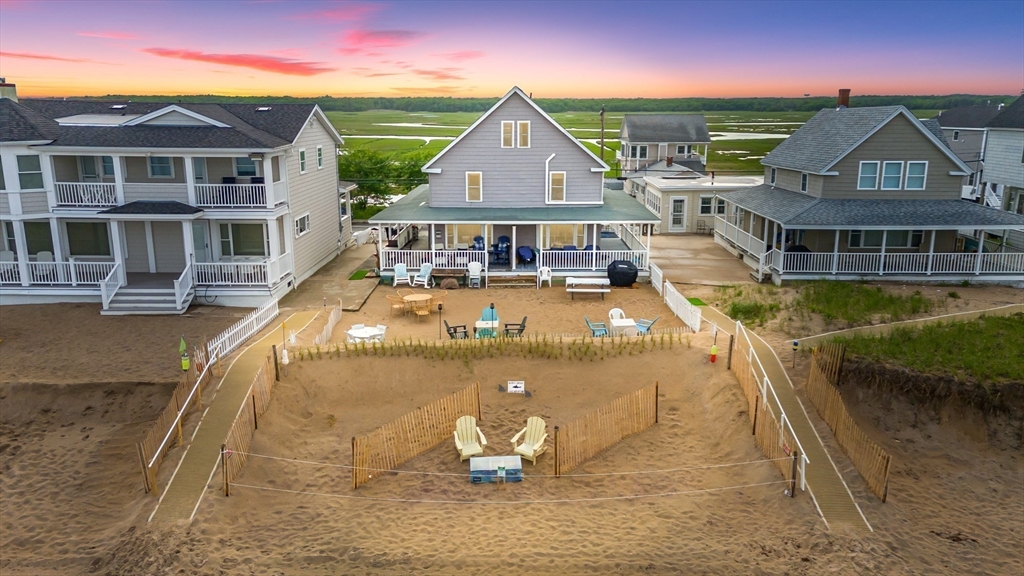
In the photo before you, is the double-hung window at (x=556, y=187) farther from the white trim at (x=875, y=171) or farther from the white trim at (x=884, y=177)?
the white trim at (x=884, y=177)

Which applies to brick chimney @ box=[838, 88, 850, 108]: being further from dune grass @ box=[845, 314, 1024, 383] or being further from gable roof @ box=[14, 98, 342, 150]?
gable roof @ box=[14, 98, 342, 150]

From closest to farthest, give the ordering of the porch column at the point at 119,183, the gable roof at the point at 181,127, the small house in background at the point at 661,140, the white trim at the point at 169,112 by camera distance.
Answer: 1. the gable roof at the point at 181,127
2. the porch column at the point at 119,183
3. the white trim at the point at 169,112
4. the small house in background at the point at 661,140

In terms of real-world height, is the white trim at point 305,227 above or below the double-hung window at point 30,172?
below

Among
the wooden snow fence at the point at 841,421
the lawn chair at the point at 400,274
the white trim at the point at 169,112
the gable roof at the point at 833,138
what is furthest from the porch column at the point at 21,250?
the gable roof at the point at 833,138

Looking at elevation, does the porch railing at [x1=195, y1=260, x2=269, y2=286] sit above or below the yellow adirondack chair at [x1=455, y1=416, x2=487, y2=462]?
above

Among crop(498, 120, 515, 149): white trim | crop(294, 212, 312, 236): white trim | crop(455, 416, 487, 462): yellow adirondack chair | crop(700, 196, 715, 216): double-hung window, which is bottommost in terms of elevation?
crop(455, 416, 487, 462): yellow adirondack chair

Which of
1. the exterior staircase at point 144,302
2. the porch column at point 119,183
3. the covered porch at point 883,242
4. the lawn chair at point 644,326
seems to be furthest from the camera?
the covered porch at point 883,242

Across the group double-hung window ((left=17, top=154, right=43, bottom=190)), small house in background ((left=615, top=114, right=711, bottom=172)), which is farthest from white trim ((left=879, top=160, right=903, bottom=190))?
double-hung window ((left=17, top=154, right=43, bottom=190))

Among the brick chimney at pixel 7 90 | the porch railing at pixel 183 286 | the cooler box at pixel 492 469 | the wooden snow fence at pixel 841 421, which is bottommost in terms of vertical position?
the cooler box at pixel 492 469
